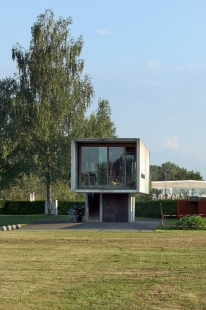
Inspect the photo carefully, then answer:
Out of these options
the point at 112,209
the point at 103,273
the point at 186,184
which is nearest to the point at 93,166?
the point at 112,209

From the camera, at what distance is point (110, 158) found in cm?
3881

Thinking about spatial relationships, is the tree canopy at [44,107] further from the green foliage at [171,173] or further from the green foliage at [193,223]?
the green foliage at [171,173]

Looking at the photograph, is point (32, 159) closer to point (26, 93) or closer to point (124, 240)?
point (26, 93)

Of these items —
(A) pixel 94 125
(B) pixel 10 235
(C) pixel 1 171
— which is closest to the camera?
(B) pixel 10 235

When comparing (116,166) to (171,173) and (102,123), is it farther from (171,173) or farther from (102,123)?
(171,173)

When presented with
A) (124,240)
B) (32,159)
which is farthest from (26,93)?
(124,240)

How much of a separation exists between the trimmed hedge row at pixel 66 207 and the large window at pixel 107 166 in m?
13.6

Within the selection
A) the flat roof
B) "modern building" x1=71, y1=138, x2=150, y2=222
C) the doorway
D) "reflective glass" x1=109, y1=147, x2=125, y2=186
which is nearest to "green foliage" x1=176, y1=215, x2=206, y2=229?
"modern building" x1=71, y1=138, x2=150, y2=222

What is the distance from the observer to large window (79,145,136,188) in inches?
1519

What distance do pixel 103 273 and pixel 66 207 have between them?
43.2m

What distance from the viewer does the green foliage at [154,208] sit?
5144 cm

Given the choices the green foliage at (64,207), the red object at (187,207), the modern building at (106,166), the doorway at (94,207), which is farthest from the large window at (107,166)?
the green foliage at (64,207)

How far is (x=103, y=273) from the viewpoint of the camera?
1462 centimetres

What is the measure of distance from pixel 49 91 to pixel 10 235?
76.6ft
